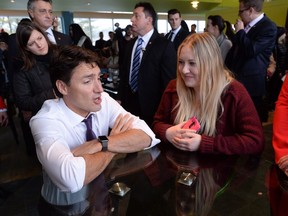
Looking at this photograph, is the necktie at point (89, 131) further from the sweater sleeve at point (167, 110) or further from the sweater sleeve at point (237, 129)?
the sweater sleeve at point (237, 129)

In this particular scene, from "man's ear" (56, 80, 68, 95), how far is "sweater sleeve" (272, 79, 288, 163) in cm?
100

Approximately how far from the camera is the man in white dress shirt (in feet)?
3.18

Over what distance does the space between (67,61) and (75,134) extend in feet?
1.16

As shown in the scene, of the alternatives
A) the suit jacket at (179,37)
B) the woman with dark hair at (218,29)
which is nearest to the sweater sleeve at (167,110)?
the woman with dark hair at (218,29)

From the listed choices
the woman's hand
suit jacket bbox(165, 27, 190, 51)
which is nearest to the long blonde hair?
the woman's hand

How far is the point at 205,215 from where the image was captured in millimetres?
814

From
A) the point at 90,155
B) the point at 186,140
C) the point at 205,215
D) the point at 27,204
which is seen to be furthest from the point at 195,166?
the point at 27,204

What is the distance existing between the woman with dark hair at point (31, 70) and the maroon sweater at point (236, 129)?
101 cm

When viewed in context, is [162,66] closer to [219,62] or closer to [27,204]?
[219,62]

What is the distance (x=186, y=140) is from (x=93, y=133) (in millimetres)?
477

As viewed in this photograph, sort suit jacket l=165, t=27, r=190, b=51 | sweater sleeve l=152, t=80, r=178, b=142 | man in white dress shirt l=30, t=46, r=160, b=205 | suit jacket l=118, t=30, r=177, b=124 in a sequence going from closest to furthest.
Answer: man in white dress shirt l=30, t=46, r=160, b=205 → sweater sleeve l=152, t=80, r=178, b=142 → suit jacket l=118, t=30, r=177, b=124 → suit jacket l=165, t=27, r=190, b=51

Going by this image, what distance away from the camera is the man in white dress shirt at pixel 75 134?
97 centimetres

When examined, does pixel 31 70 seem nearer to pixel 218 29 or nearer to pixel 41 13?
pixel 41 13

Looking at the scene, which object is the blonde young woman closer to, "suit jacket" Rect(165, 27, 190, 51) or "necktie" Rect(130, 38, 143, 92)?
"necktie" Rect(130, 38, 143, 92)
